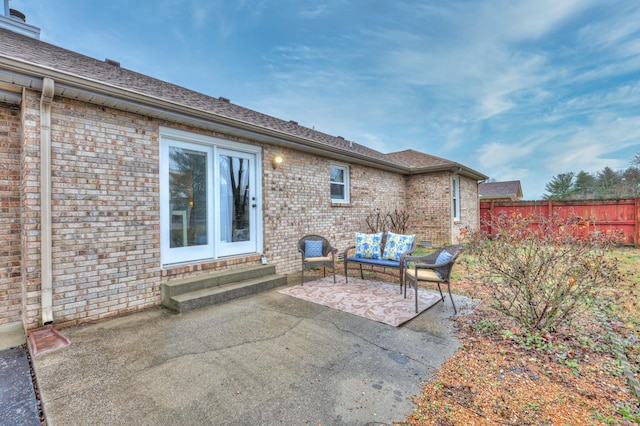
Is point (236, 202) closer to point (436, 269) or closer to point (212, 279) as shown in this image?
point (212, 279)

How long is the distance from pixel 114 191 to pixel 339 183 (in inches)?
221

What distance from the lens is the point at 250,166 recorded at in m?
5.63

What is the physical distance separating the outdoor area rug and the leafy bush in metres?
1.25

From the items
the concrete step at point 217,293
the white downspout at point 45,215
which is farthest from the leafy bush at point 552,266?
the white downspout at point 45,215

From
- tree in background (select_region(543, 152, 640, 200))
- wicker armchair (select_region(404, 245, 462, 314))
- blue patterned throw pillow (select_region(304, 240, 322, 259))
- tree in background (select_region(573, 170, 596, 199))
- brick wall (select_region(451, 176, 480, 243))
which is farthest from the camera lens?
tree in background (select_region(573, 170, 596, 199))

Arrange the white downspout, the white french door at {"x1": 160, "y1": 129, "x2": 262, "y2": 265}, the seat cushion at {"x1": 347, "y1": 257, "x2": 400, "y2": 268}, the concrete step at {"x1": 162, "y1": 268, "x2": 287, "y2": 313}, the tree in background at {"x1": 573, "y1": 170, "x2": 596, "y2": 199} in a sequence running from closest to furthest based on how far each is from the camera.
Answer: the white downspout < the concrete step at {"x1": 162, "y1": 268, "x2": 287, "y2": 313} < the white french door at {"x1": 160, "y1": 129, "x2": 262, "y2": 265} < the seat cushion at {"x1": 347, "y1": 257, "x2": 400, "y2": 268} < the tree in background at {"x1": 573, "y1": 170, "x2": 596, "y2": 199}

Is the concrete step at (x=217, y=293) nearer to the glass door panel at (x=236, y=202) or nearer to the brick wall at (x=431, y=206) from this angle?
the glass door panel at (x=236, y=202)

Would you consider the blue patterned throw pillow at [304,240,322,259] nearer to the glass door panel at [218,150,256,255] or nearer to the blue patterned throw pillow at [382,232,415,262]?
the glass door panel at [218,150,256,255]

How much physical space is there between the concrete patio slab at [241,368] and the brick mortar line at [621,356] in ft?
4.27

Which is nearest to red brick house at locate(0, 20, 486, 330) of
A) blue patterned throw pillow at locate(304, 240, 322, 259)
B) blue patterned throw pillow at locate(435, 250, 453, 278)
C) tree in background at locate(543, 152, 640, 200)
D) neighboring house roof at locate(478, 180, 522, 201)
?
blue patterned throw pillow at locate(304, 240, 322, 259)

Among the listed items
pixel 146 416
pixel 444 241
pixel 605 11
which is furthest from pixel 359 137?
pixel 146 416

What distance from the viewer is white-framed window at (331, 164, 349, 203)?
25.9 ft

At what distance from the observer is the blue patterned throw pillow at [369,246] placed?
5.56 metres

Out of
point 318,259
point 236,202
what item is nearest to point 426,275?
point 318,259
